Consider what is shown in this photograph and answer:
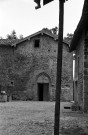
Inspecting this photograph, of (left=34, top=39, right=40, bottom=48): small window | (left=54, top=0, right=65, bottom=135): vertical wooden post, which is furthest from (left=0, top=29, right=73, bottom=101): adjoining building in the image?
(left=54, top=0, right=65, bottom=135): vertical wooden post

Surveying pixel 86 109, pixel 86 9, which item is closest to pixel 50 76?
pixel 86 109

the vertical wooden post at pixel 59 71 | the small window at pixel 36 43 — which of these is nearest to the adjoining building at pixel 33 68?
the small window at pixel 36 43

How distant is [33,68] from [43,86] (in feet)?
7.61

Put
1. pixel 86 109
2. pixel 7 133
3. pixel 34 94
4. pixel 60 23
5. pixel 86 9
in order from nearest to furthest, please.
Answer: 1. pixel 60 23
2. pixel 7 133
3. pixel 86 9
4. pixel 86 109
5. pixel 34 94

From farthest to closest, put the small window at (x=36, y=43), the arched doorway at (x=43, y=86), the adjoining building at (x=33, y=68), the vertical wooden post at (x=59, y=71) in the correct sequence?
the small window at (x=36, y=43) < the arched doorway at (x=43, y=86) < the adjoining building at (x=33, y=68) < the vertical wooden post at (x=59, y=71)

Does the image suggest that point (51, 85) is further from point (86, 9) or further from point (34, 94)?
point (86, 9)

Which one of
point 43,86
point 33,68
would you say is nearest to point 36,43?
point 33,68

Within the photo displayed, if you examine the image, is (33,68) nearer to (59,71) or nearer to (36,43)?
(36,43)

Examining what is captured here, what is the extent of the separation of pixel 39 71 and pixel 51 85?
193 cm

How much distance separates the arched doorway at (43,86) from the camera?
30.0 meters

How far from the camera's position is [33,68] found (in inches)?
1181

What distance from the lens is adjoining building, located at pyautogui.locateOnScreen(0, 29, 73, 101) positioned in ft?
97.7

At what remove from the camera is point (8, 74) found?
1187 inches

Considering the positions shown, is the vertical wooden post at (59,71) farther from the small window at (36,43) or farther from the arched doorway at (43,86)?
the small window at (36,43)
